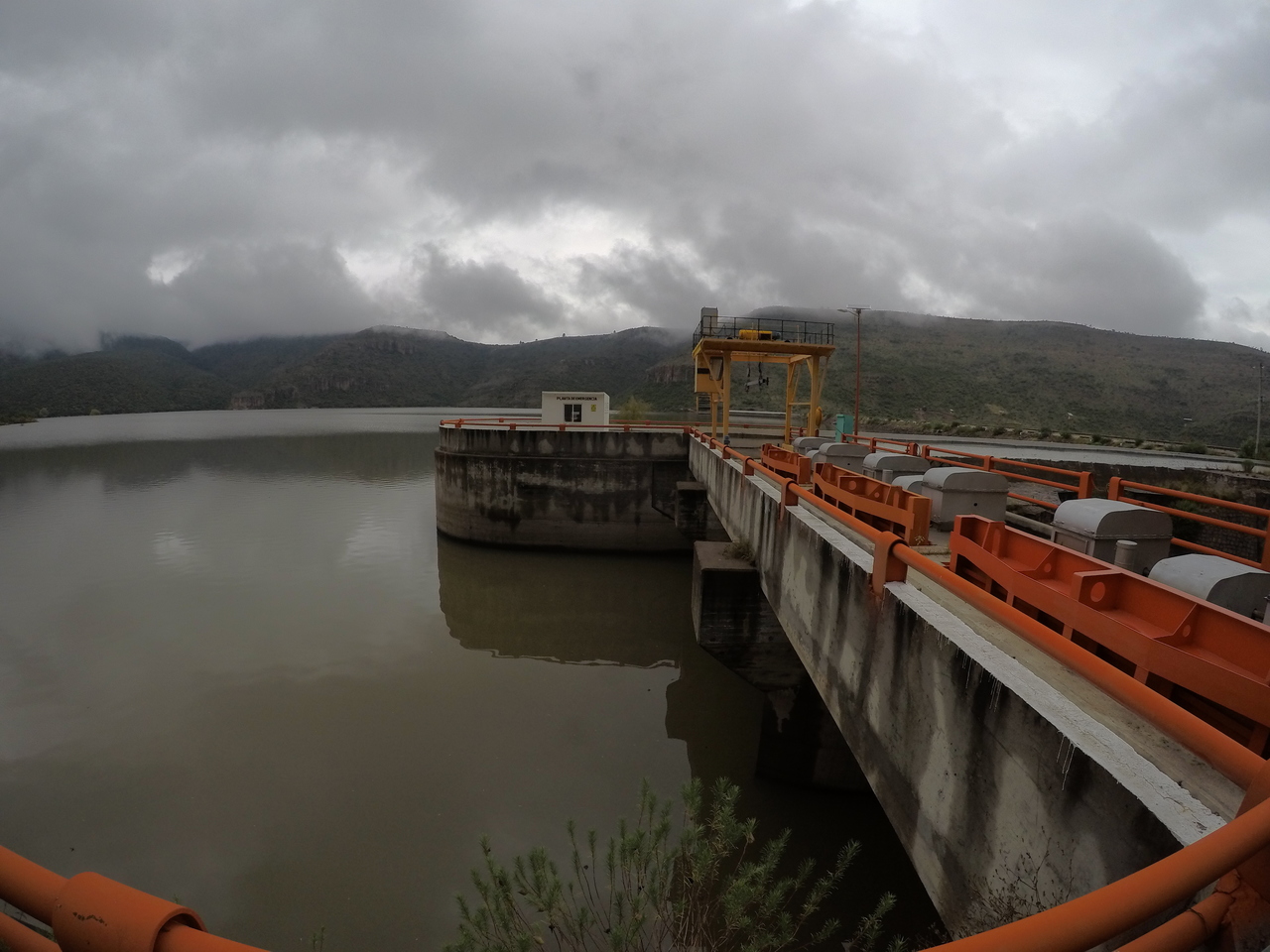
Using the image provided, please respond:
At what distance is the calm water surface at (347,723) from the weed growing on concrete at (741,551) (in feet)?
9.63

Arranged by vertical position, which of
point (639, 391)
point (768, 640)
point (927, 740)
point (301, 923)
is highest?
point (639, 391)

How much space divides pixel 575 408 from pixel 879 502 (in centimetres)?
2390

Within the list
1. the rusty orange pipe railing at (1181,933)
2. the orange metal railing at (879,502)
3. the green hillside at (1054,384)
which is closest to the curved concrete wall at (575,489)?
the orange metal railing at (879,502)

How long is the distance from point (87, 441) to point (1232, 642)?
79790 mm

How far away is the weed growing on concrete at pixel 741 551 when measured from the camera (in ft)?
25.6

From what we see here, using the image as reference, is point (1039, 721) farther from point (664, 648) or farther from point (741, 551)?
point (664, 648)

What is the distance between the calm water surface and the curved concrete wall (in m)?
0.83

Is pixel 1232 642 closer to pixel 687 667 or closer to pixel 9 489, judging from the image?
pixel 687 667

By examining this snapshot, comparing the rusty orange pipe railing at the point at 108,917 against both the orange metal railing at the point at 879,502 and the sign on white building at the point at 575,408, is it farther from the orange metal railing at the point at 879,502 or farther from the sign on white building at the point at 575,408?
the sign on white building at the point at 575,408

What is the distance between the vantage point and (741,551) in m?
7.98

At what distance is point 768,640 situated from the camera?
24.4 ft

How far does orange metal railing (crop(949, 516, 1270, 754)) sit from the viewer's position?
2.37m

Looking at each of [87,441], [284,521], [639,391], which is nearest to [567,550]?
[284,521]

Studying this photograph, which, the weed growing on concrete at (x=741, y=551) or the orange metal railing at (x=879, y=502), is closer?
the orange metal railing at (x=879, y=502)
